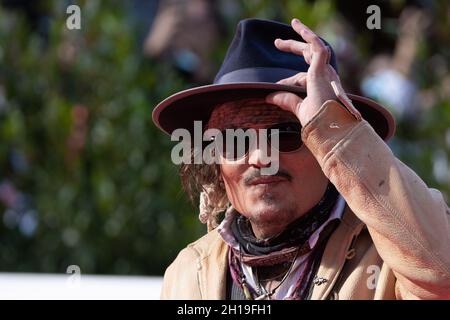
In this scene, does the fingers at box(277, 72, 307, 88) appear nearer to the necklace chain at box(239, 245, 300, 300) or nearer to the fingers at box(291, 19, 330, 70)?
the fingers at box(291, 19, 330, 70)

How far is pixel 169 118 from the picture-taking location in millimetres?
2885

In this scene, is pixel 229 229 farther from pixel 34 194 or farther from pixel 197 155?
pixel 34 194

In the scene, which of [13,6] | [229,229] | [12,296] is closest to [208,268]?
[229,229]

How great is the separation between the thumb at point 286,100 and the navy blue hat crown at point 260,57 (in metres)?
0.14

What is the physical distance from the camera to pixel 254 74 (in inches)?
104

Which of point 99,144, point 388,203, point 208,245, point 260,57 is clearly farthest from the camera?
point 99,144

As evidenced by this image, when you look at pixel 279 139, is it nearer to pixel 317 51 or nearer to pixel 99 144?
pixel 317 51

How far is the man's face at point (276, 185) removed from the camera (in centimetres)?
256

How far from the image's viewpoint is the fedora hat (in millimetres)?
2621

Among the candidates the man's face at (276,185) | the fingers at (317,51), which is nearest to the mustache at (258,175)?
the man's face at (276,185)

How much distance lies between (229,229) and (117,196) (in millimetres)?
3372

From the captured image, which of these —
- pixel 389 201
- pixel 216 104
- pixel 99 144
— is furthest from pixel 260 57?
pixel 99 144

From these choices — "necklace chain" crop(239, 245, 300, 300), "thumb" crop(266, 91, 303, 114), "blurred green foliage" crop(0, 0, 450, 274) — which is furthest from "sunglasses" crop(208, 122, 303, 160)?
"blurred green foliage" crop(0, 0, 450, 274)

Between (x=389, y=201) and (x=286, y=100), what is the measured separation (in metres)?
0.37
